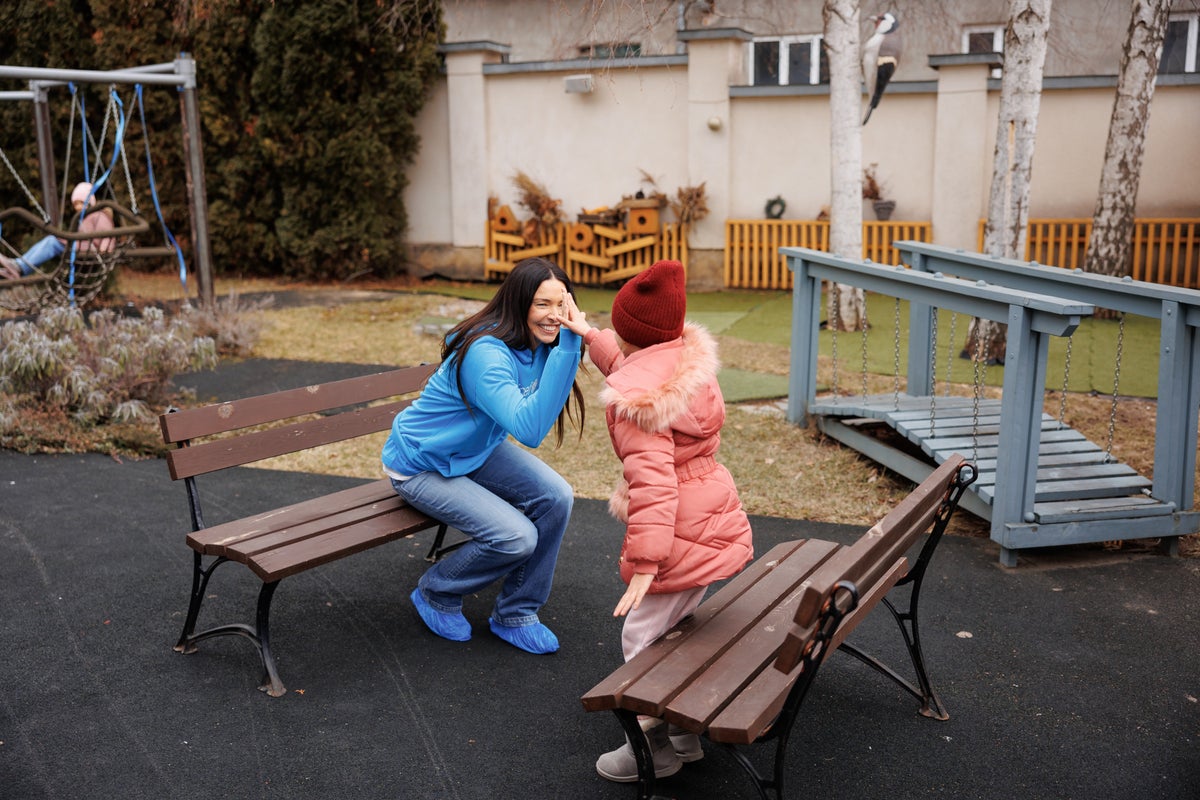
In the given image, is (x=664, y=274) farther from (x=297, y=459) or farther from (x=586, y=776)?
(x=297, y=459)

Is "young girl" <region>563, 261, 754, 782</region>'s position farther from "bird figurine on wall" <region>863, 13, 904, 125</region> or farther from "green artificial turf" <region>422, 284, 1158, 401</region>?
"bird figurine on wall" <region>863, 13, 904, 125</region>

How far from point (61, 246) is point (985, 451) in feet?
27.8

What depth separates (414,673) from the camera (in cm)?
391

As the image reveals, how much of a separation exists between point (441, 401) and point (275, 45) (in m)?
11.6

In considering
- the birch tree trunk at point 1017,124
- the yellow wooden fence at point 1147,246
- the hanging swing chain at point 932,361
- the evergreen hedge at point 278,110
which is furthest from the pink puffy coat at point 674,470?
the evergreen hedge at point 278,110

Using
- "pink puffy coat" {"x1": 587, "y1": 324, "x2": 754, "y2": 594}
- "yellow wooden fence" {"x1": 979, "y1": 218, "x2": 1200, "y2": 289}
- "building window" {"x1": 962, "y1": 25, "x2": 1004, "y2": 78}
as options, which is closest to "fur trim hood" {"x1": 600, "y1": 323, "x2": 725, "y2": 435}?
"pink puffy coat" {"x1": 587, "y1": 324, "x2": 754, "y2": 594}

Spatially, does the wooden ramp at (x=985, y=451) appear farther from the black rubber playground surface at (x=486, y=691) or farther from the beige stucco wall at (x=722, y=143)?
the beige stucco wall at (x=722, y=143)

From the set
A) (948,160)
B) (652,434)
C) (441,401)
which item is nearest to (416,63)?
(948,160)

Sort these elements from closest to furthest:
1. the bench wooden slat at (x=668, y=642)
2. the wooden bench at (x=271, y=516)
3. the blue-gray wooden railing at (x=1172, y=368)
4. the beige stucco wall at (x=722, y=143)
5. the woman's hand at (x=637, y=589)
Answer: the bench wooden slat at (x=668, y=642), the woman's hand at (x=637, y=589), the wooden bench at (x=271, y=516), the blue-gray wooden railing at (x=1172, y=368), the beige stucco wall at (x=722, y=143)

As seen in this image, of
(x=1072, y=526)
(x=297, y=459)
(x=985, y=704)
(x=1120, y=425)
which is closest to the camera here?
(x=985, y=704)

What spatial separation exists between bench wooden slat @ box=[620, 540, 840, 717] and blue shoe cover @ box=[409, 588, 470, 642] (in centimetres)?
127

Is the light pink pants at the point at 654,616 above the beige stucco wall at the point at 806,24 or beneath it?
beneath

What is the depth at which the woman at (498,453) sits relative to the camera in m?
3.70

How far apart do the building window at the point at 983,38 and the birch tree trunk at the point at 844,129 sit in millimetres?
6012
